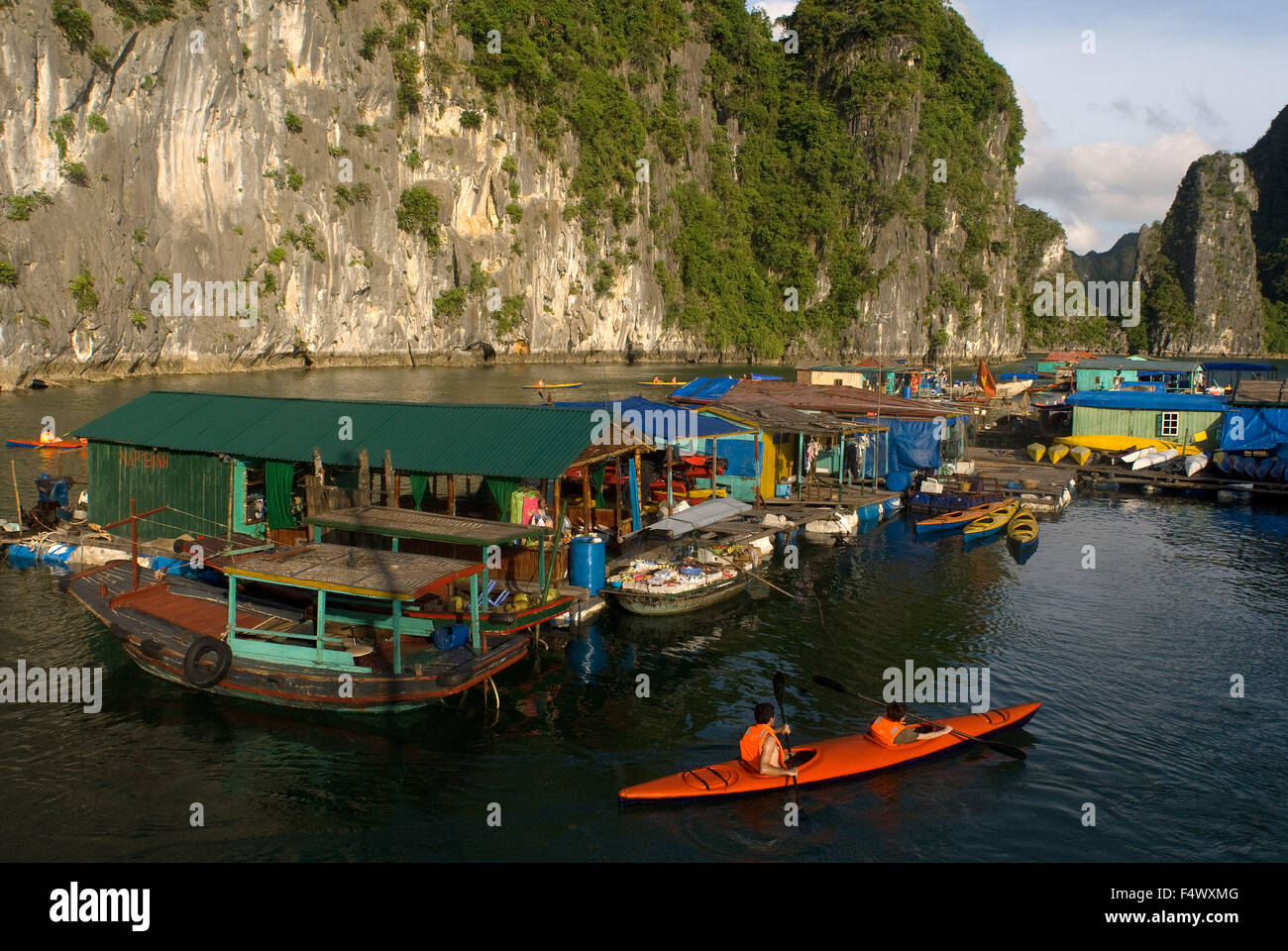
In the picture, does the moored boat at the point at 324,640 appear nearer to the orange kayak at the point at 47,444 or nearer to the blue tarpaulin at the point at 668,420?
the blue tarpaulin at the point at 668,420

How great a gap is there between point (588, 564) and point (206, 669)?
8.67 metres

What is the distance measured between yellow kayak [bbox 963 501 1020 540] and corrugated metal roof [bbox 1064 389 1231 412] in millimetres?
17757

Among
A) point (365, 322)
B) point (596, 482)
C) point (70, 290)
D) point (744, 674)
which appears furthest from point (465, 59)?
point (744, 674)

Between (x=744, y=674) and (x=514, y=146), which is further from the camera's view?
(x=514, y=146)

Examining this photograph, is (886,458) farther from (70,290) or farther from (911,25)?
(911,25)

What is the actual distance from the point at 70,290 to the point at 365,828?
67270mm

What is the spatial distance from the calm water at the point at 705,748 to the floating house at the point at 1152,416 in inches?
907

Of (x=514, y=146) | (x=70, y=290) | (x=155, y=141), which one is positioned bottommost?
(x=70, y=290)

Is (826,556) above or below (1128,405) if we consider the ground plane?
below

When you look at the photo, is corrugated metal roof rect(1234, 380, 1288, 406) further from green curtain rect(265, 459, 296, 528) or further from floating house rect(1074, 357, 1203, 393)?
green curtain rect(265, 459, 296, 528)

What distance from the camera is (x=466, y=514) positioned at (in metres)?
23.5

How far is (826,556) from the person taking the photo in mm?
28875

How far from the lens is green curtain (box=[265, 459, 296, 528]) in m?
23.4

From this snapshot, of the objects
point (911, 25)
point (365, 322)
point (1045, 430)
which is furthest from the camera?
point (911, 25)
